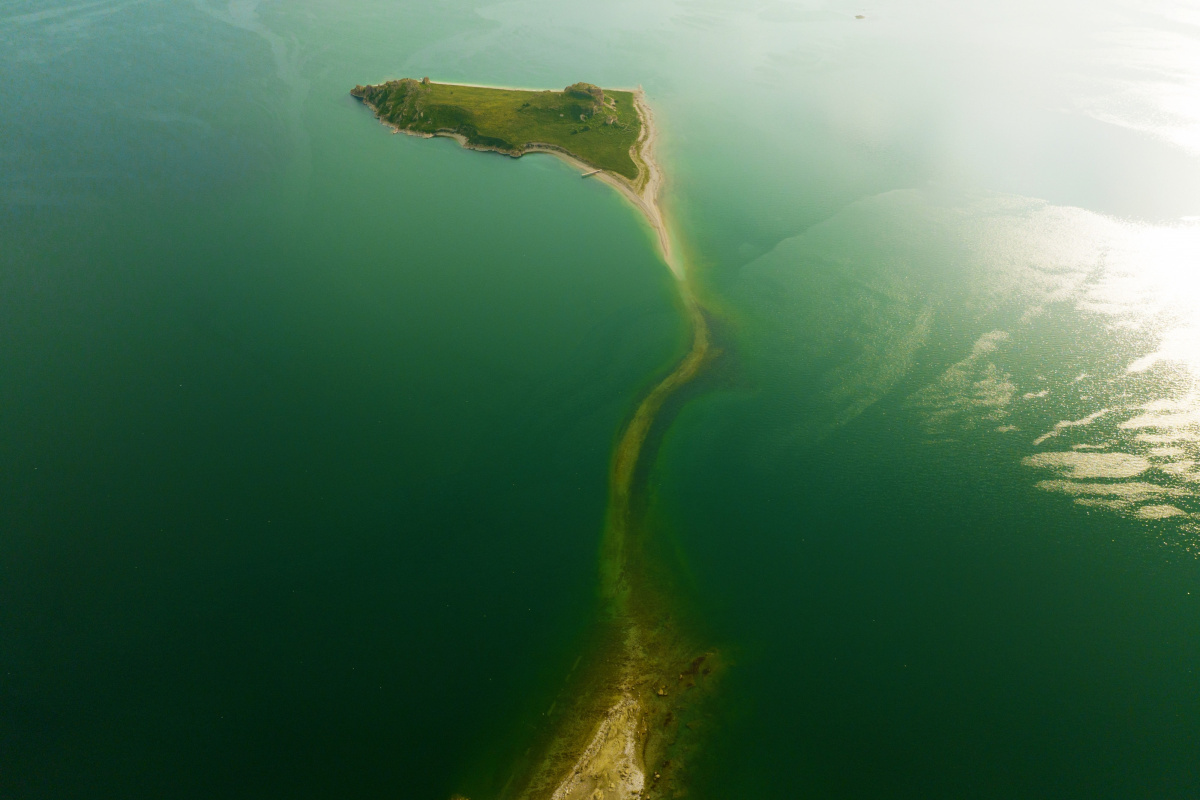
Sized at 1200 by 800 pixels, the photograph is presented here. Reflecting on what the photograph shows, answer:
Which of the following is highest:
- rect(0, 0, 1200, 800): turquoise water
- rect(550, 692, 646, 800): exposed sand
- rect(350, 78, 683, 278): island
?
rect(350, 78, 683, 278): island

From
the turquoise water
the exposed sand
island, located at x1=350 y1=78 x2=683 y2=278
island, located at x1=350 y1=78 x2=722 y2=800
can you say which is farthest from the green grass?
the exposed sand

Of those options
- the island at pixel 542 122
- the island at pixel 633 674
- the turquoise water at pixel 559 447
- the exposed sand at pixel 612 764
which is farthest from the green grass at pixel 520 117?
the exposed sand at pixel 612 764

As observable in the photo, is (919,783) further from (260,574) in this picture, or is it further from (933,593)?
(260,574)

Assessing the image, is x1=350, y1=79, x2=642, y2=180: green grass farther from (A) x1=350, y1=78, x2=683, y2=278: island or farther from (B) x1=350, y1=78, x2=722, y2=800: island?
(B) x1=350, y1=78, x2=722, y2=800: island

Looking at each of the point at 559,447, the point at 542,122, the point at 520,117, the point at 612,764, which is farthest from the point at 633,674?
the point at 520,117

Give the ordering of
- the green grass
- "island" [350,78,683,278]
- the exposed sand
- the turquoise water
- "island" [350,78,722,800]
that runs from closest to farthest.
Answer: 1. the exposed sand
2. "island" [350,78,722,800]
3. the turquoise water
4. "island" [350,78,683,278]
5. the green grass

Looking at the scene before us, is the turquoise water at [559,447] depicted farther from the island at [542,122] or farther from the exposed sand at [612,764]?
the island at [542,122]

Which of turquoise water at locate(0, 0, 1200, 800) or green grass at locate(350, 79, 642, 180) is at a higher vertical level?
green grass at locate(350, 79, 642, 180)
